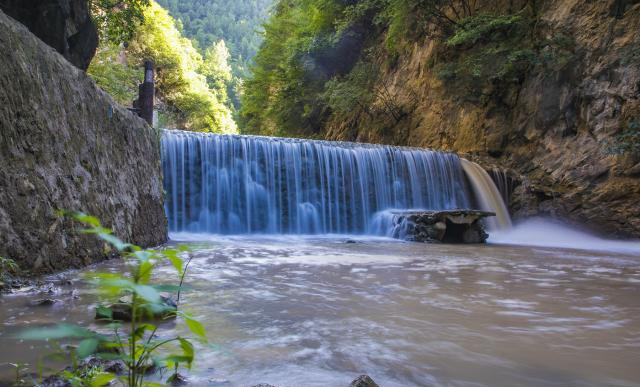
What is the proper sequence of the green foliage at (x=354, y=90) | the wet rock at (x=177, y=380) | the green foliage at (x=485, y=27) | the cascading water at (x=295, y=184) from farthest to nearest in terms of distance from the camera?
the green foliage at (x=354, y=90)
the green foliage at (x=485, y=27)
the cascading water at (x=295, y=184)
the wet rock at (x=177, y=380)

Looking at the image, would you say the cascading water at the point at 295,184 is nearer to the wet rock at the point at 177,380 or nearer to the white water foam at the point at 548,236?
the white water foam at the point at 548,236

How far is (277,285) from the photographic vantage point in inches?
135

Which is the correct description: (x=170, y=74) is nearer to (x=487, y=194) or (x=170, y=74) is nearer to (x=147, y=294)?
(x=487, y=194)

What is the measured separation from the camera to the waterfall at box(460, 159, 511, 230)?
11484 millimetres

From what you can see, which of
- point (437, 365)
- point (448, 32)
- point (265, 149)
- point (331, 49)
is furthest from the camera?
point (331, 49)

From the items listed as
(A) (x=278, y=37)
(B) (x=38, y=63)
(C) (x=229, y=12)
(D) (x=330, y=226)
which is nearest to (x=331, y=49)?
(A) (x=278, y=37)

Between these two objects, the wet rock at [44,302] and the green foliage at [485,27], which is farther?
the green foliage at [485,27]

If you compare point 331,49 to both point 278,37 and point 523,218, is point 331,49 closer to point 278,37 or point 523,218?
point 278,37

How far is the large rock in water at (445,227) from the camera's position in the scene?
8.80m

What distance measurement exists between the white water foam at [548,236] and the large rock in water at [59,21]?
358 inches

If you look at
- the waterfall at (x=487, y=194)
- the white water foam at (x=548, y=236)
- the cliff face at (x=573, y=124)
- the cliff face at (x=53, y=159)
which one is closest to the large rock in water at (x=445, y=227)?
the white water foam at (x=548, y=236)

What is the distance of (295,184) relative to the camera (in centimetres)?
1130

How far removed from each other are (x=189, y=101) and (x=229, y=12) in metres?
83.2

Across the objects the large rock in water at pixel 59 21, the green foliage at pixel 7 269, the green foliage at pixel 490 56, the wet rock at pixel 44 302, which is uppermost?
the green foliage at pixel 490 56
